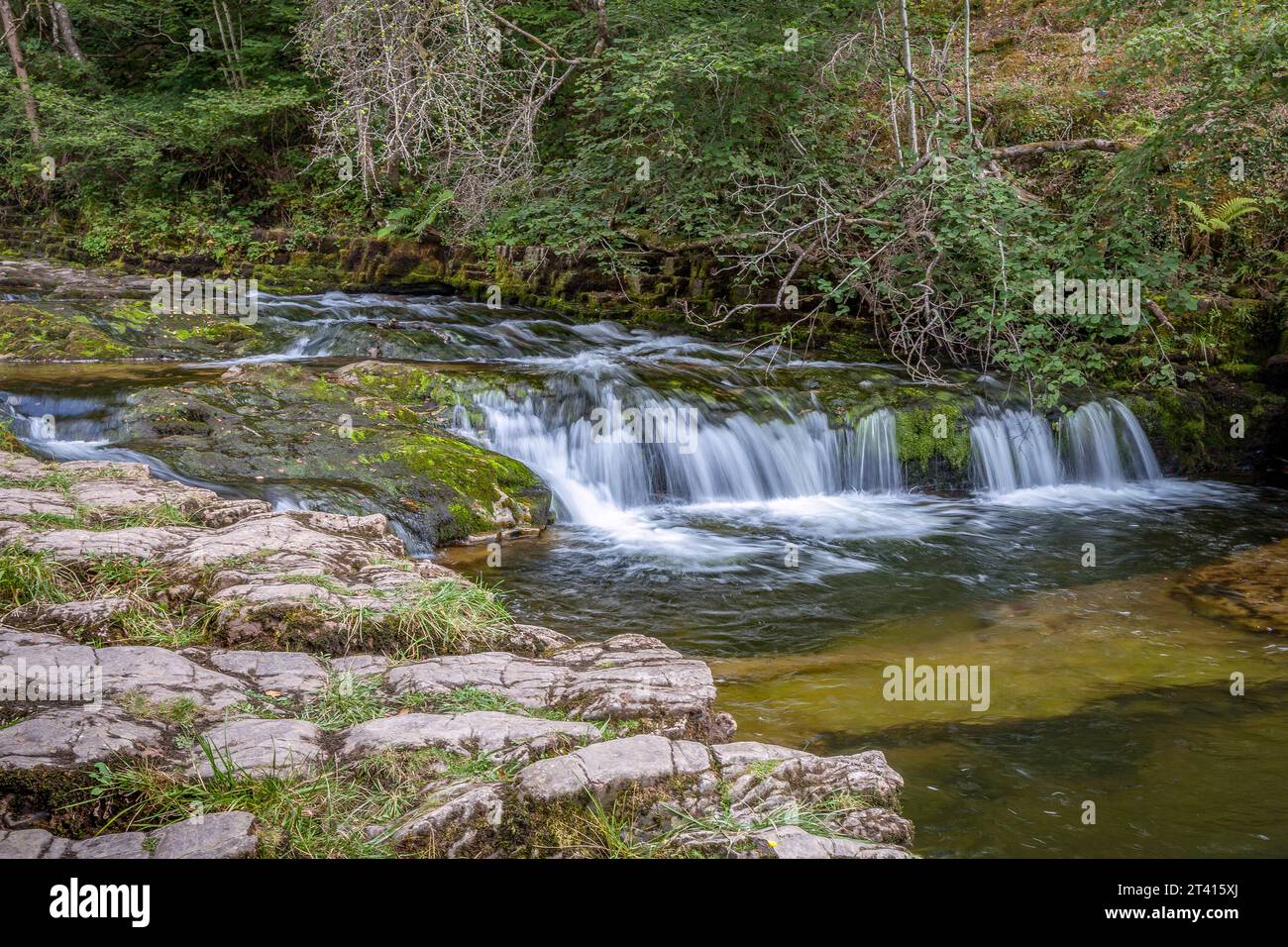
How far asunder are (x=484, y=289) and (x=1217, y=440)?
10748 millimetres

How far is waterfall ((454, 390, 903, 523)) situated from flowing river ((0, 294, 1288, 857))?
28 millimetres

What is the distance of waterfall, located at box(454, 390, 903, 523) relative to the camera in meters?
9.33

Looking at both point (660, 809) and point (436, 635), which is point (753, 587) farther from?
point (660, 809)

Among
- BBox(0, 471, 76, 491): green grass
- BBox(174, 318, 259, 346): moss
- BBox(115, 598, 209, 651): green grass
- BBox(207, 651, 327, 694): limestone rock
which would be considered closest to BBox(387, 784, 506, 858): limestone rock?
BBox(207, 651, 327, 694): limestone rock

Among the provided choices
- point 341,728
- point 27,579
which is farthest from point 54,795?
point 27,579

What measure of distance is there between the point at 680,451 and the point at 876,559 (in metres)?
2.64

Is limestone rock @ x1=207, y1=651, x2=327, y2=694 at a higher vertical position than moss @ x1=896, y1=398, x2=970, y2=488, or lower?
lower

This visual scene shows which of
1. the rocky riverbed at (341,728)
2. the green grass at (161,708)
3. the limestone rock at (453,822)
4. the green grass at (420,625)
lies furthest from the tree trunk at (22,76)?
the limestone rock at (453,822)

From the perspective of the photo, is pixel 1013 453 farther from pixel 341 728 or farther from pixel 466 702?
Result: pixel 341 728

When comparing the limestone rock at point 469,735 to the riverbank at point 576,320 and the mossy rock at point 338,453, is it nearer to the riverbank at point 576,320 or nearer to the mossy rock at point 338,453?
the mossy rock at point 338,453

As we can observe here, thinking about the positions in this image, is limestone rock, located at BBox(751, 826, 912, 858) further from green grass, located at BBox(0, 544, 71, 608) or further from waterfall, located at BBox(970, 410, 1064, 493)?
waterfall, located at BBox(970, 410, 1064, 493)

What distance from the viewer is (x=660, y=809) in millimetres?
2938

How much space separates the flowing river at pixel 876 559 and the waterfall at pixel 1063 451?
0.03 metres

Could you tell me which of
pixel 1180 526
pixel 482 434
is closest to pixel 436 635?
pixel 482 434
